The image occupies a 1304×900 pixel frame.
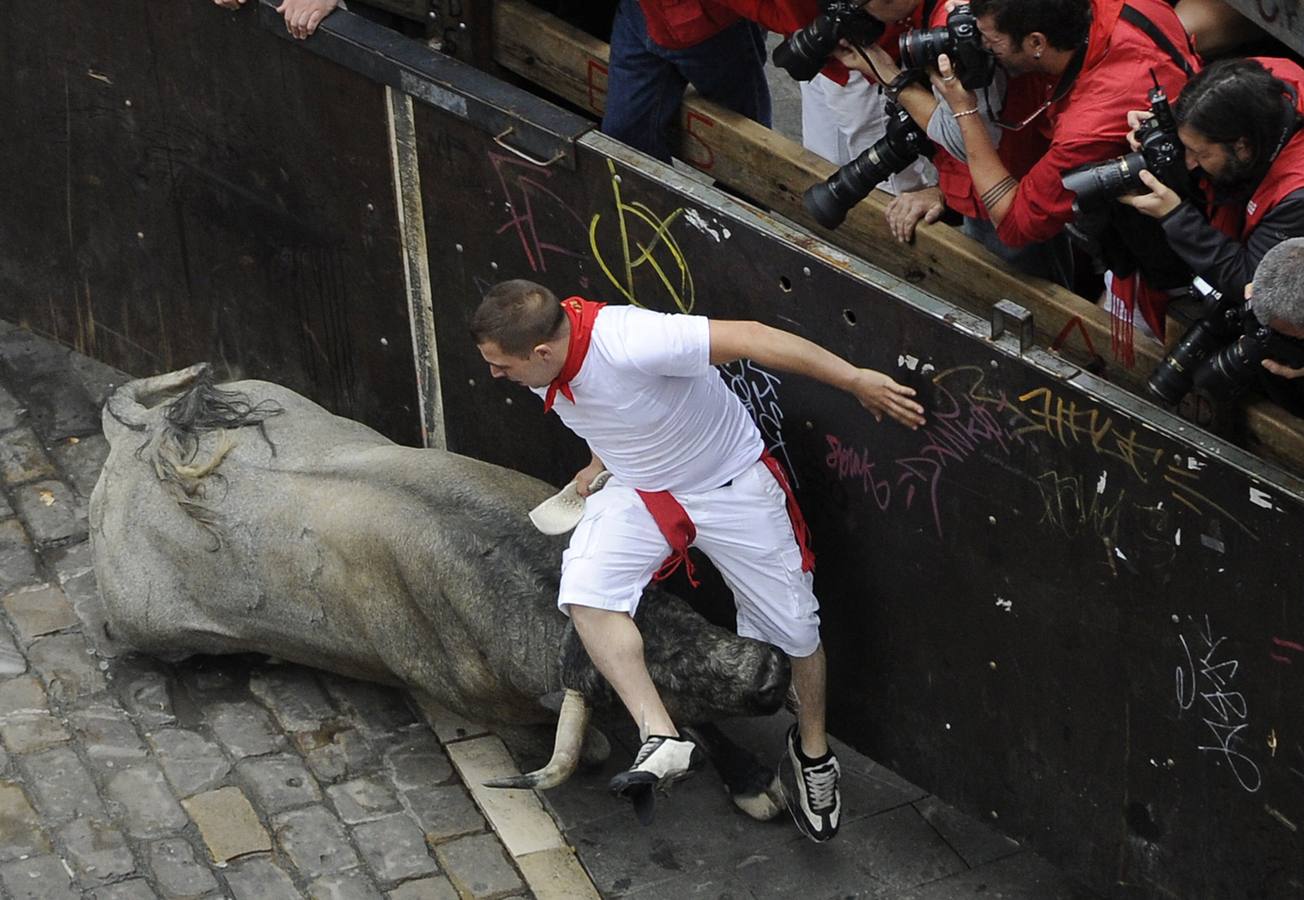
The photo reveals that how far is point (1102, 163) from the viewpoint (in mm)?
5684

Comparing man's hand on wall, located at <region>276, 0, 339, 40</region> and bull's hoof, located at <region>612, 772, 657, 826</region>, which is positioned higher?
man's hand on wall, located at <region>276, 0, 339, 40</region>

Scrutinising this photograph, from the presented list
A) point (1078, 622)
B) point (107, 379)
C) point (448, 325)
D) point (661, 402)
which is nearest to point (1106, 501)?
point (1078, 622)

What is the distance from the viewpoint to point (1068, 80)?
5949 mm

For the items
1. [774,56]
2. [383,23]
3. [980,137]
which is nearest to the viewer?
[980,137]

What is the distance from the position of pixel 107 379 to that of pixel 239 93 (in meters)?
1.76

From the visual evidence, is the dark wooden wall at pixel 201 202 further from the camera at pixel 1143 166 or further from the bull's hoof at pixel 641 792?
the camera at pixel 1143 166

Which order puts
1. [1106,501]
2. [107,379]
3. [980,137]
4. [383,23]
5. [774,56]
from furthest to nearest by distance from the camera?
[107,379] < [383,23] < [774,56] < [980,137] < [1106,501]

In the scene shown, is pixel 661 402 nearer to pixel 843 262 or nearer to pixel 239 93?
pixel 843 262

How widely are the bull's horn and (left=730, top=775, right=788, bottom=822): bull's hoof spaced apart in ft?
2.55

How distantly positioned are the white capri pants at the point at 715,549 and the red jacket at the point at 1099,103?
3.64 feet

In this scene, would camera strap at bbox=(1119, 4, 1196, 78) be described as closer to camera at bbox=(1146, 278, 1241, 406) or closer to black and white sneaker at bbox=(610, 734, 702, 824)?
camera at bbox=(1146, 278, 1241, 406)

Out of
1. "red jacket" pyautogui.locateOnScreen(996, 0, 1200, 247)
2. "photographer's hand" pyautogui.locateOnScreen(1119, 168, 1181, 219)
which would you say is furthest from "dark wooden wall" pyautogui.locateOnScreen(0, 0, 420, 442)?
"photographer's hand" pyautogui.locateOnScreen(1119, 168, 1181, 219)

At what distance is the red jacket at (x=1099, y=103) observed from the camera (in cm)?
578

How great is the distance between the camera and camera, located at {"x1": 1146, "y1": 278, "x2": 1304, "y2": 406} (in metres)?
5.30
